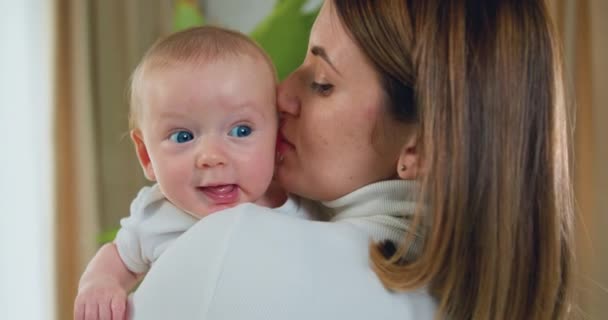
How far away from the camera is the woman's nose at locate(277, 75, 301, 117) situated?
1.15 m

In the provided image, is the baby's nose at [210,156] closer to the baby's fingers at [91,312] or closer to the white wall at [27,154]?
the baby's fingers at [91,312]

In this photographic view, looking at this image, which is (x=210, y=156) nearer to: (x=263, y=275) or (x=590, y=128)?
(x=263, y=275)

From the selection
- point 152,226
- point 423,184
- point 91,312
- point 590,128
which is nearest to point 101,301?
point 91,312

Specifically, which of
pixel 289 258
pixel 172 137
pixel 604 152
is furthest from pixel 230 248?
pixel 604 152

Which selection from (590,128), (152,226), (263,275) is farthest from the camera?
(590,128)

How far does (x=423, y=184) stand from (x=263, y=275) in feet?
0.90

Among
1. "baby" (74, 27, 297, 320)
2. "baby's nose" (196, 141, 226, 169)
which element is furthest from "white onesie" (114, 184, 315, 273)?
"baby's nose" (196, 141, 226, 169)

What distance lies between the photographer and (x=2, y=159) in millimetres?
2547

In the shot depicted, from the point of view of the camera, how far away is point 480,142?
99 cm

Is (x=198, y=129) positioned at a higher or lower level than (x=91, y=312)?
higher

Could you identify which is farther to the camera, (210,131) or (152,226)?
(152,226)

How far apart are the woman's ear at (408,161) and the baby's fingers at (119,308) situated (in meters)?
0.44


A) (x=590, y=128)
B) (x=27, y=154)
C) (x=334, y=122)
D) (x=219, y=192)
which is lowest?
(x=27, y=154)

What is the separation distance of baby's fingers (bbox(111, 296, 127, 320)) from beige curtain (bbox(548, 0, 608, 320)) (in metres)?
1.78
